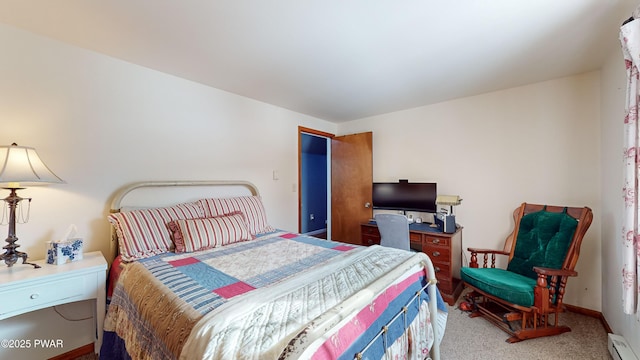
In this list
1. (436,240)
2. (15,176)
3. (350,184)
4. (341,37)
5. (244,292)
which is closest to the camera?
(244,292)

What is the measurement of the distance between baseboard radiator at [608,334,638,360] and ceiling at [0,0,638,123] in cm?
224

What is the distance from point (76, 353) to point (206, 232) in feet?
4.38

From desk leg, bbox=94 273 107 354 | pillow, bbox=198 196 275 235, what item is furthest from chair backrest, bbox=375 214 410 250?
desk leg, bbox=94 273 107 354

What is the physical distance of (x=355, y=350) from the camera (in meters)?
1.02

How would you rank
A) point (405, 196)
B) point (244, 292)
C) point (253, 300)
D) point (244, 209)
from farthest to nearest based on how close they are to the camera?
1. point (405, 196)
2. point (244, 209)
3. point (244, 292)
4. point (253, 300)

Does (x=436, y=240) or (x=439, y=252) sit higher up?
(x=436, y=240)

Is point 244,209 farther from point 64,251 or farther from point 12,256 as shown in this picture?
point 12,256

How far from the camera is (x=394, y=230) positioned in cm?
286

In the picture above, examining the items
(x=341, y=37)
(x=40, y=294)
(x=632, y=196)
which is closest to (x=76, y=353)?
(x=40, y=294)

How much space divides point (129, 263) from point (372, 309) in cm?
172

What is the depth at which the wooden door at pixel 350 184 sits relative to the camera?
3.99 metres

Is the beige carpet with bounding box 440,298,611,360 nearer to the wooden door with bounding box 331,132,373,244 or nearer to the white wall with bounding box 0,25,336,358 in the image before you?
the wooden door with bounding box 331,132,373,244

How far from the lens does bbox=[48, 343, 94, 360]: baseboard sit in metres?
1.87

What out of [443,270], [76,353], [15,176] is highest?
[15,176]
